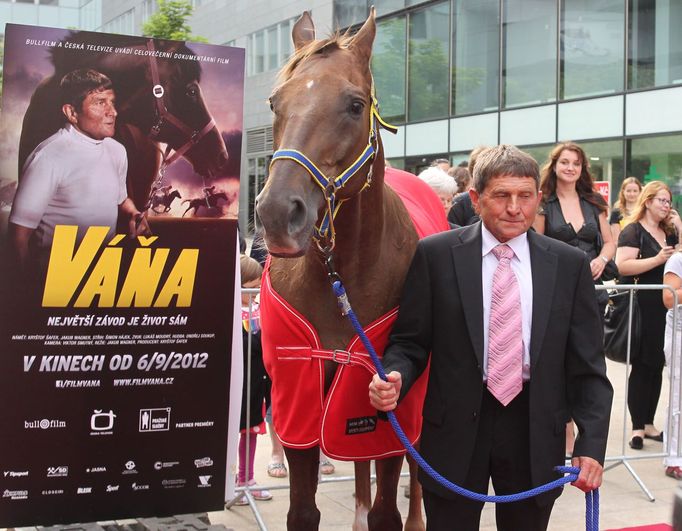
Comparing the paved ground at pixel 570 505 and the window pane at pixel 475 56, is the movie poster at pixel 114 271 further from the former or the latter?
the window pane at pixel 475 56

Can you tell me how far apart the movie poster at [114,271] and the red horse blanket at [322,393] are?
65cm

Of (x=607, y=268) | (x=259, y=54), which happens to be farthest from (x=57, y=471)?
(x=259, y=54)

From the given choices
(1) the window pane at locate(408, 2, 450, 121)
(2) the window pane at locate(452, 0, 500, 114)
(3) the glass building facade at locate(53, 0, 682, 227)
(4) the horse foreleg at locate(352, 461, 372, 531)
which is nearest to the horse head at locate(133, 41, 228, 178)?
(4) the horse foreleg at locate(352, 461, 372, 531)

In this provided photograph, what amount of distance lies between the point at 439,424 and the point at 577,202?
11.4ft

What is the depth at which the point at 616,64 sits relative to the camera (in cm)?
1622

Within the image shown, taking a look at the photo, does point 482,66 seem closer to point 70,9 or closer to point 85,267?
point 85,267

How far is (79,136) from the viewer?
347cm

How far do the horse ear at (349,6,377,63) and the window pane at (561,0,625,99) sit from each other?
14402 mm


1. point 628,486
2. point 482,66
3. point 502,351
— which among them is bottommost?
point 628,486

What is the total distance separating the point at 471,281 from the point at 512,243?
0.70ft

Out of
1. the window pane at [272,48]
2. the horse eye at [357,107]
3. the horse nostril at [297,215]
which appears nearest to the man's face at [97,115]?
the horse eye at [357,107]

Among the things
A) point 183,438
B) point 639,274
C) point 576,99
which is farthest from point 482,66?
point 183,438

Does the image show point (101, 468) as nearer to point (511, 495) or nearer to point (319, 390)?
A: point (319, 390)

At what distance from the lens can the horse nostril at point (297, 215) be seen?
2.45m
